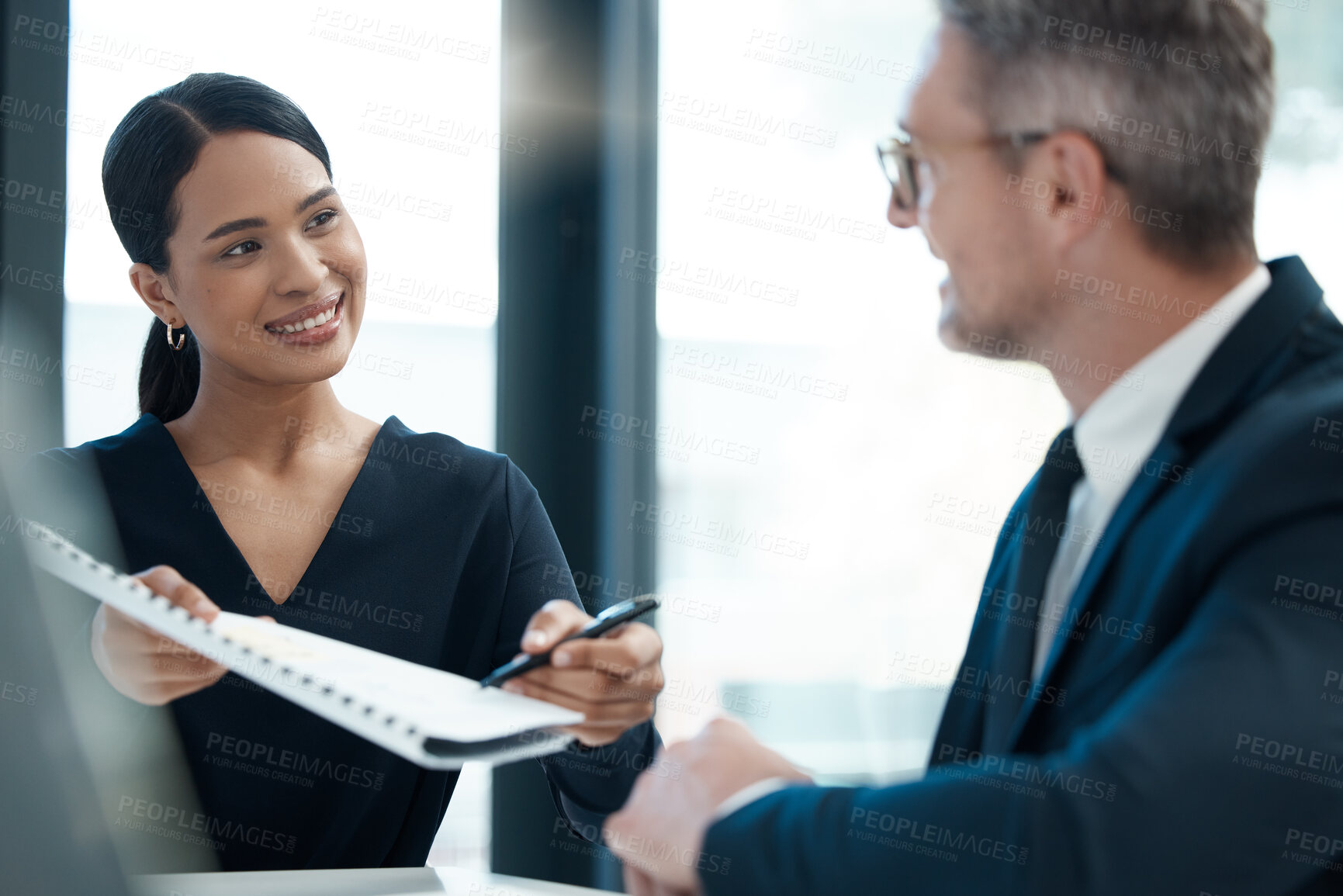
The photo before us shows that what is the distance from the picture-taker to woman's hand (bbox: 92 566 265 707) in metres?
1.30

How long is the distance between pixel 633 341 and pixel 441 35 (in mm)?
945

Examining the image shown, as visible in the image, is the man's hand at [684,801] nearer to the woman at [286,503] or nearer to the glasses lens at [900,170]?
the woman at [286,503]

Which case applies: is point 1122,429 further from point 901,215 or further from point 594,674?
point 594,674

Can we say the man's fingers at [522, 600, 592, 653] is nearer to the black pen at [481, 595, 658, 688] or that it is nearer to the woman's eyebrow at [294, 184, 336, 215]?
the black pen at [481, 595, 658, 688]

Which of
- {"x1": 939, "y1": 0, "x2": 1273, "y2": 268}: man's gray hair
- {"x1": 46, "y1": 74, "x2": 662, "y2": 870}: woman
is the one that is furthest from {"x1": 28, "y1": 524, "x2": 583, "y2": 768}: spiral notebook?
{"x1": 939, "y1": 0, "x2": 1273, "y2": 268}: man's gray hair

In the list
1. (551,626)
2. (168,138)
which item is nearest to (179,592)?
(551,626)

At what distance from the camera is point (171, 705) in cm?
150

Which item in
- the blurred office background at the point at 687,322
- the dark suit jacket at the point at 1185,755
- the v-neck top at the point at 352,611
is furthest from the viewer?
the blurred office background at the point at 687,322

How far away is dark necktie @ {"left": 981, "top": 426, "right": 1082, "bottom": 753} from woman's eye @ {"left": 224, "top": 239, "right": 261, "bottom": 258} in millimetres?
1271

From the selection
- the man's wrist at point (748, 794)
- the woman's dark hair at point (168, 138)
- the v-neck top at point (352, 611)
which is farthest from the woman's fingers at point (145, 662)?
the man's wrist at point (748, 794)

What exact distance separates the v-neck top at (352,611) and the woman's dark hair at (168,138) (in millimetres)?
339

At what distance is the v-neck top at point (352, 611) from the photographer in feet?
4.99

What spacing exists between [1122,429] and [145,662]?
50.3 inches

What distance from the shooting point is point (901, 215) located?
1.21 m
